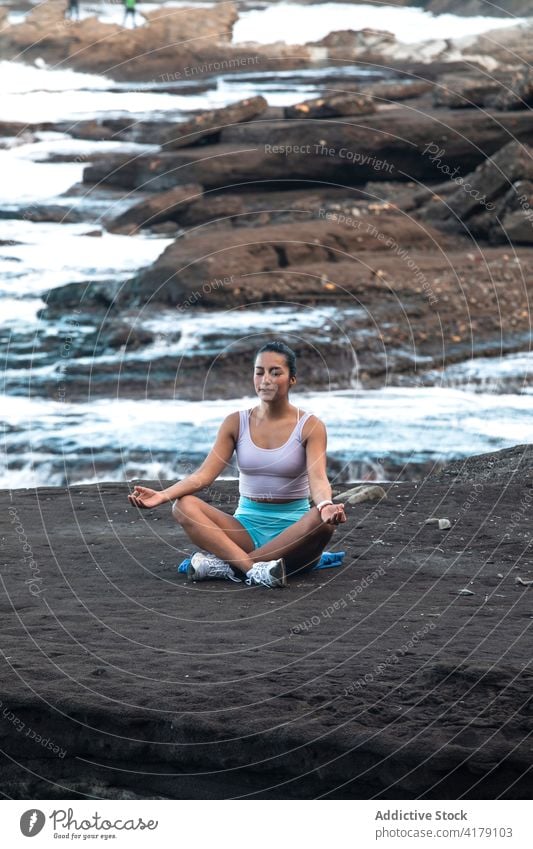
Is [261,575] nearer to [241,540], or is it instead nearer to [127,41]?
[241,540]

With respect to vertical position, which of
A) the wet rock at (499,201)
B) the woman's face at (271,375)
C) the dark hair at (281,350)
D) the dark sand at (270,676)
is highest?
the wet rock at (499,201)

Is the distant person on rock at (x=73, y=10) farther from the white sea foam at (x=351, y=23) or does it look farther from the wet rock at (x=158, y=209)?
the wet rock at (x=158, y=209)

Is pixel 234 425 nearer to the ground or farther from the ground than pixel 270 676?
farther from the ground

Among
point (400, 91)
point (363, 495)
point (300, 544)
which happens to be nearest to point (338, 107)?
point (400, 91)

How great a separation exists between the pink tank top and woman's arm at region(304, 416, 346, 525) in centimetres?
6

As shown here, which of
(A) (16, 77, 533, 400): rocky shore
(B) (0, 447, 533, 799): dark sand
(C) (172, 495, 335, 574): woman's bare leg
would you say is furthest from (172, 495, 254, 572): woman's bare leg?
(A) (16, 77, 533, 400): rocky shore

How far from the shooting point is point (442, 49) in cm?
5438

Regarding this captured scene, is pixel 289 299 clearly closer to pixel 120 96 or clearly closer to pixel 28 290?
pixel 28 290

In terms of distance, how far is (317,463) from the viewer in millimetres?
7320

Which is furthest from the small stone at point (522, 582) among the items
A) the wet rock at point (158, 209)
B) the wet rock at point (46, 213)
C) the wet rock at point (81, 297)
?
the wet rock at point (46, 213)

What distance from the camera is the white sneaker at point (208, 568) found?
7562mm

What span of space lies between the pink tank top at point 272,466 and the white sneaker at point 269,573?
17.7 inches

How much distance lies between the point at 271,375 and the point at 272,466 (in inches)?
21.7

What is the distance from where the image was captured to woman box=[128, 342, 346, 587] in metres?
7.33
